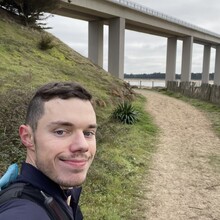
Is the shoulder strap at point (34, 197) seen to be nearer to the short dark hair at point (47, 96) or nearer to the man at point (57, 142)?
the man at point (57, 142)

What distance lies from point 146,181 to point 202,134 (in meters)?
5.56

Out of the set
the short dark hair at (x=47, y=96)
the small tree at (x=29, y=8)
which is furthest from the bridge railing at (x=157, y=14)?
the short dark hair at (x=47, y=96)

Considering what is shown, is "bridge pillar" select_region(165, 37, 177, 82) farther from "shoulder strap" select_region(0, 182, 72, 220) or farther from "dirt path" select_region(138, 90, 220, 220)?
"shoulder strap" select_region(0, 182, 72, 220)

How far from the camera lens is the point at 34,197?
131 centimetres

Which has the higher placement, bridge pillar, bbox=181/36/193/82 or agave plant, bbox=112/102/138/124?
bridge pillar, bbox=181/36/193/82

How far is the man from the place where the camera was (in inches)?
58.4

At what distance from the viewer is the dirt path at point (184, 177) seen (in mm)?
5129

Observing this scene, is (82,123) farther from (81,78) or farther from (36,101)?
(81,78)

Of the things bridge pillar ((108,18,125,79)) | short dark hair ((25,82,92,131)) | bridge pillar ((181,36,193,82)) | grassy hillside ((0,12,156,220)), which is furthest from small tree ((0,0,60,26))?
bridge pillar ((181,36,193,82))

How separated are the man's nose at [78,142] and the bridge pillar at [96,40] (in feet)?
120

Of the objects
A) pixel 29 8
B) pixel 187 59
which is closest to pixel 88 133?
pixel 29 8

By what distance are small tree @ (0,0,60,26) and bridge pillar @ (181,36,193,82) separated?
1337 inches

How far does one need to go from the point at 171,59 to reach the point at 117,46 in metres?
15.6

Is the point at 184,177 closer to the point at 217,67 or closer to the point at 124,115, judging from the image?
the point at 124,115
